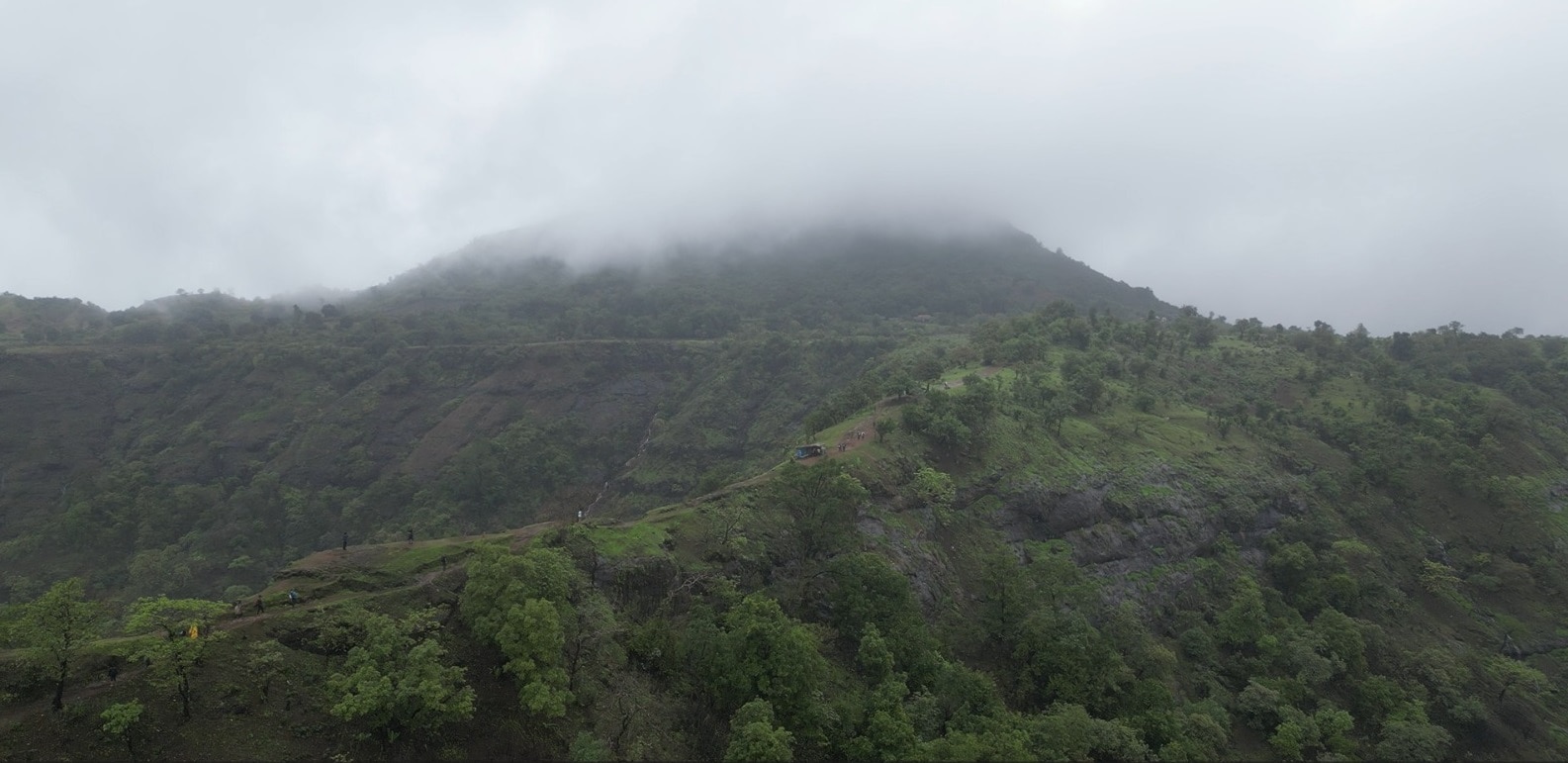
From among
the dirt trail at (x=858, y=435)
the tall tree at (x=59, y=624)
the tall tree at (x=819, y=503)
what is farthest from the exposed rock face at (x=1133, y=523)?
the tall tree at (x=59, y=624)

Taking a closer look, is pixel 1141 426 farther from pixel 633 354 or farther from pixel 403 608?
pixel 633 354

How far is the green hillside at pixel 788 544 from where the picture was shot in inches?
986

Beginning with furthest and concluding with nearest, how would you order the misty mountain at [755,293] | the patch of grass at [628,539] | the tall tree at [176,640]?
the misty mountain at [755,293], the patch of grass at [628,539], the tall tree at [176,640]

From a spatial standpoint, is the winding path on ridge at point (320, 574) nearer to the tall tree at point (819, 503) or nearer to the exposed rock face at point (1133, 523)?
the tall tree at point (819, 503)

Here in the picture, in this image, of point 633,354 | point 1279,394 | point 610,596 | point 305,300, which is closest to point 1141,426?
point 1279,394

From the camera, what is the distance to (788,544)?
1622 inches

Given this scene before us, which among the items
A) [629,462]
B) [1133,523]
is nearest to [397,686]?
[1133,523]

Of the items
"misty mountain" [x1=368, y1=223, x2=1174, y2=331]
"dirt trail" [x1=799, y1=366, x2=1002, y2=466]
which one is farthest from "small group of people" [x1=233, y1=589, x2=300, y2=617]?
"misty mountain" [x1=368, y1=223, x2=1174, y2=331]

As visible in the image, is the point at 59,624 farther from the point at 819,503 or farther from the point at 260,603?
the point at 819,503

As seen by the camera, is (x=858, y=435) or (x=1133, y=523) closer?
(x=1133, y=523)

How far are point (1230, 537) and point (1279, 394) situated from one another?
3241 centimetres

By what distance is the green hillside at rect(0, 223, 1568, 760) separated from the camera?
25.0m

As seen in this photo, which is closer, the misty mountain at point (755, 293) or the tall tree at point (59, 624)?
the tall tree at point (59, 624)

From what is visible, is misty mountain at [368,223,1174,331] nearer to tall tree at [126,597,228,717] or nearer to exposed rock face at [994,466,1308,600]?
exposed rock face at [994,466,1308,600]
